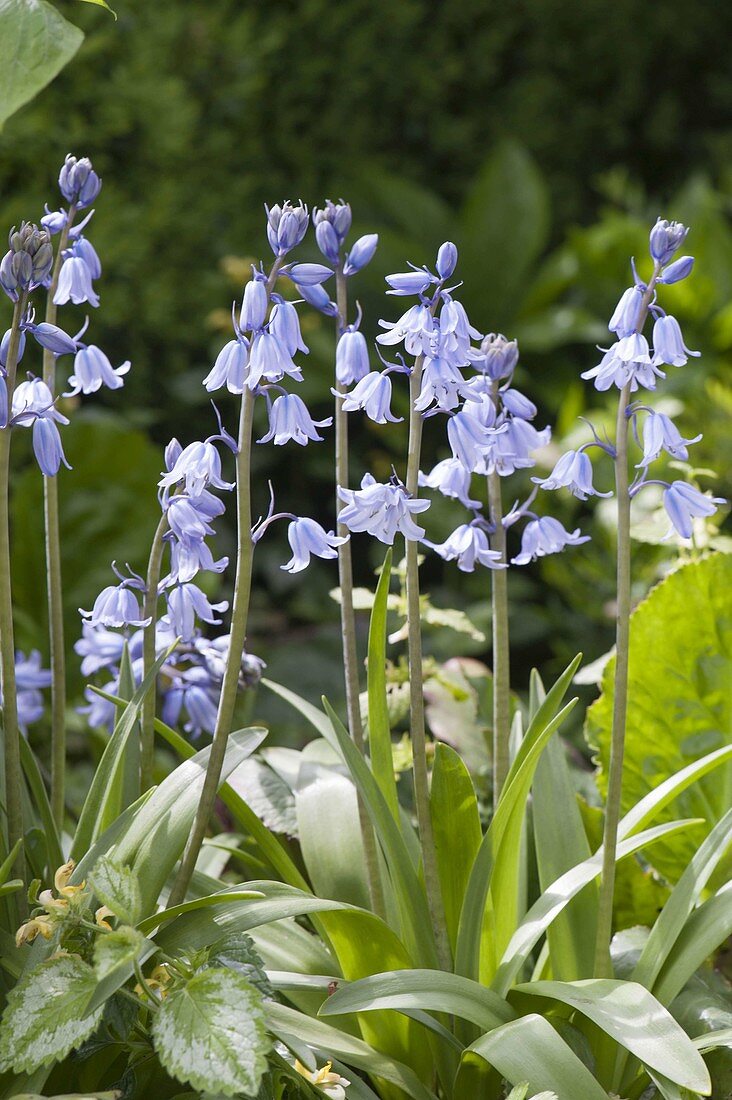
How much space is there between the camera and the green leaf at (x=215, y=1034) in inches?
44.8

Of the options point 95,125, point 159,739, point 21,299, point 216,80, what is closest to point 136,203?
point 95,125

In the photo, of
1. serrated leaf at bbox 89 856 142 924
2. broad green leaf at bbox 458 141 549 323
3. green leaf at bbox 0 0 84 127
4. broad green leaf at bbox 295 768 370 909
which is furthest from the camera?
broad green leaf at bbox 458 141 549 323

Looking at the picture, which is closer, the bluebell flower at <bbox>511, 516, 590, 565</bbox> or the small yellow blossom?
the small yellow blossom

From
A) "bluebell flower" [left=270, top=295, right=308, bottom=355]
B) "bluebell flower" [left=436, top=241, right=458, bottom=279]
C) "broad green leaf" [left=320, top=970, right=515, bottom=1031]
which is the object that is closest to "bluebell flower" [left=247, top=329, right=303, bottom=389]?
"bluebell flower" [left=270, top=295, right=308, bottom=355]

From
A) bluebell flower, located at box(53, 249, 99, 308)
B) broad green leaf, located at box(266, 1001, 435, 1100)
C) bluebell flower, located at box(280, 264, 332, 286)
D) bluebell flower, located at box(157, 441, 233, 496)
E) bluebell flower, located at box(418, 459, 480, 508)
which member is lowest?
broad green leaf, located at box(266, 1001, 435, 1100)

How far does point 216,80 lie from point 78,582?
210 cm

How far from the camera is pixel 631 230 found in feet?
15.2

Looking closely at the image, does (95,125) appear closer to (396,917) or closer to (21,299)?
(21,299)

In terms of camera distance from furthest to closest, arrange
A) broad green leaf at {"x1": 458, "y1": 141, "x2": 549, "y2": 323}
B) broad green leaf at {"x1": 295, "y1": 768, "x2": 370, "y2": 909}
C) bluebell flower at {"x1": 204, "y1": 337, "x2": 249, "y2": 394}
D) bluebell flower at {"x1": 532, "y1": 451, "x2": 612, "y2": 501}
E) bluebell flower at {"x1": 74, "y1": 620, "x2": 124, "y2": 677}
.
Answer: broad green leaf at {"x1": 458, "y1": 141, "x2": 549, "y2": 323} → bluebell flower at {"x1": 74, "y1": 620, "x2": 124, "y2": 677} → broad green leaf at {"x1": 295, "y1": 768, "x2": 370, "y2": 909} → bluebell flower at {"x1": 532, "y1": 451, "x2": 612, "y2": 501} → bluebell flower at {"x1": 204, "y1": 337, "x2": 249, "y2": 394}

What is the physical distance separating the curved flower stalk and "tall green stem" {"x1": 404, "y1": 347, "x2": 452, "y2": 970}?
0.19 meters

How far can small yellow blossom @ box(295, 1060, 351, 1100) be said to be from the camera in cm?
131

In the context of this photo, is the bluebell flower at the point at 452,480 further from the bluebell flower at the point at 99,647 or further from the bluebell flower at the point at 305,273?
the bluebell flower at the point at 99,647

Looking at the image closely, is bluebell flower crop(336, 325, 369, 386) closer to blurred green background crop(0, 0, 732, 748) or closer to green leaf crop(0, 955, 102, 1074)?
green leaf crop(0, 955, 102, 1074)

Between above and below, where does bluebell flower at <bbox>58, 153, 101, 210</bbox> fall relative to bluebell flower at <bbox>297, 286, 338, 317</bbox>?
above
